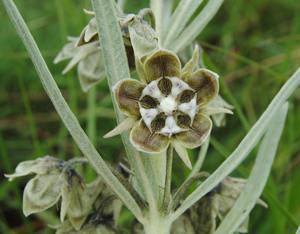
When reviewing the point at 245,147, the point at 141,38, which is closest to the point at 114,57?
the point at 141,38

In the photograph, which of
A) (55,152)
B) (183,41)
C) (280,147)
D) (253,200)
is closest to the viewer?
(253,200)

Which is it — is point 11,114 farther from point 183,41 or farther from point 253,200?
point 253,200

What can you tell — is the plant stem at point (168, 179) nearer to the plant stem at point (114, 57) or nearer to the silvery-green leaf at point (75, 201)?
the plant stem at point (114, 57)

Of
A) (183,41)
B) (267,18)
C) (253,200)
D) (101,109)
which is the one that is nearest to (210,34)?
(267,18)

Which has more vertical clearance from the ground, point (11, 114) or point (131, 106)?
point (131, 106)

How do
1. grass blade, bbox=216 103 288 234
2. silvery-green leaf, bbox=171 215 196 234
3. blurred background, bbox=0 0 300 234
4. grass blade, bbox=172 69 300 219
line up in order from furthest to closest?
1. blurred background, bbox=0 0 300 234
2. silvery-green leaf, bbox=171 215 196 234
3. grass blade, bbox=216 103 288 234
4. grass blade, bbox=172 69 300 219

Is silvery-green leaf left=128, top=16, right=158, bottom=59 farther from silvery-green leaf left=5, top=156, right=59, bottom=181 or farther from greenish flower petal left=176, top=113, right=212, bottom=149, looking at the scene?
silvery-green leaf left=5, top=156, right=59, bottom=181

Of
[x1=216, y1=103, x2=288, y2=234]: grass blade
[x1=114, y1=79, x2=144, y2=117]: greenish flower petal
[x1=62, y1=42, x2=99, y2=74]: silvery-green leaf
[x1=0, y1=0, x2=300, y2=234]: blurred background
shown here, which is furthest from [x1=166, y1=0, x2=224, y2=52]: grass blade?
[x1=0, y1=0, x2=300, y2=234]: blurred background
